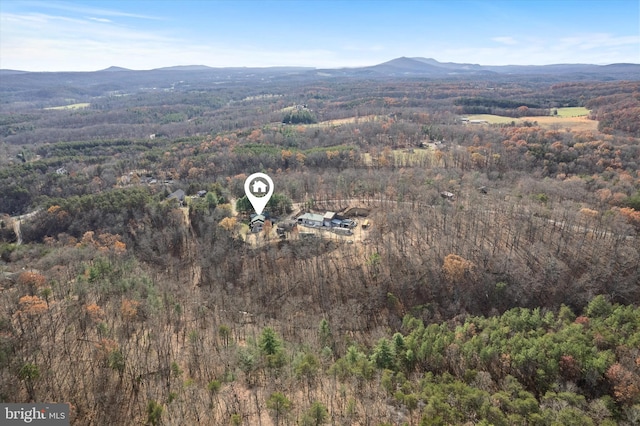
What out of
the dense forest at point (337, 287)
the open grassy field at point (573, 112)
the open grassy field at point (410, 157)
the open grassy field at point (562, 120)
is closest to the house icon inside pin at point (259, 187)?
the dense forest at point (337, 287)

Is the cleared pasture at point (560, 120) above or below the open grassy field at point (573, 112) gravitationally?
below

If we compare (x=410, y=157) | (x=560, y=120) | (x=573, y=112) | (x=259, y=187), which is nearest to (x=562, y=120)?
(x=560, y=120)

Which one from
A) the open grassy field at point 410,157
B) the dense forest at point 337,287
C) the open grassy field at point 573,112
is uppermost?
the open grassy field at point 573,112

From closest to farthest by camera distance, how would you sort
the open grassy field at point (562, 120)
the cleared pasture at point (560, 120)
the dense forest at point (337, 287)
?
the dense forest at point (337, 287)
the cleared pasture at point (560, 120)
the open grassy field at point (562, 120)

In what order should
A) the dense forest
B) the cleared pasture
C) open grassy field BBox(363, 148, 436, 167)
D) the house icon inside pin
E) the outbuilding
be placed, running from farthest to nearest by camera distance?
the cleared pasture → open grassy field BBox(363, 148, 436, 167) → the house icon inside pin → the outbuilding → the dense forest

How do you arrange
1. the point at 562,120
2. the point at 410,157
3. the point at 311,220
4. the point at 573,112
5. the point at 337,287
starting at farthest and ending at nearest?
the point at 573,112, the point at 562,120, the point at 410,157, the point at 311,220, the point at 337,287

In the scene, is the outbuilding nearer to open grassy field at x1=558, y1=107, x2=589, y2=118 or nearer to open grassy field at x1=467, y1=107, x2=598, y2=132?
open grassy field at x1=467, y1=107, x2=598, y2=132

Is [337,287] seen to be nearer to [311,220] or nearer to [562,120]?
[311,220]

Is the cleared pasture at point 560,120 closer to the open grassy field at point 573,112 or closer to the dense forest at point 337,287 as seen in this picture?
the open grassy field at point 573,112

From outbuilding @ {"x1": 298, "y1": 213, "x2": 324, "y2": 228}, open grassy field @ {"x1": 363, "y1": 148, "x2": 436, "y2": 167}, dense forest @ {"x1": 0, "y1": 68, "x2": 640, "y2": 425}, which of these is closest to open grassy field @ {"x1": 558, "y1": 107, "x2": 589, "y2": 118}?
dense forest @ {"x1": 0, "y1": 68, "x2": 640, "y2": 425}
